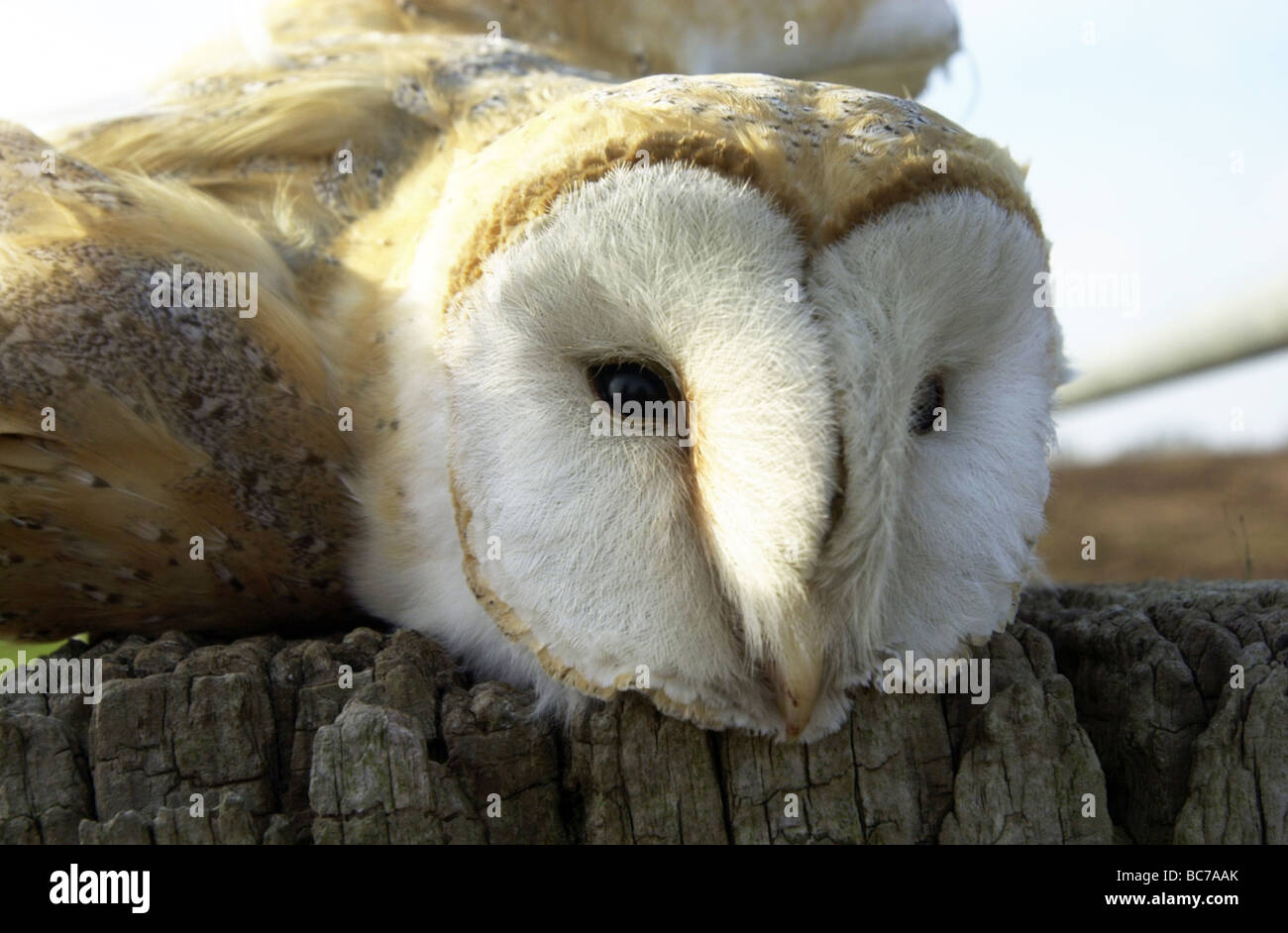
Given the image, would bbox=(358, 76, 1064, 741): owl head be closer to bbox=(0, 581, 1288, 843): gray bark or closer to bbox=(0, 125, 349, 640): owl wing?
bbox=(0, 581, 1288, 843): gray bark

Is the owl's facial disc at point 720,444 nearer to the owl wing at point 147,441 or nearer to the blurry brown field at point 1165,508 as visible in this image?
the owl wing at point 147,441

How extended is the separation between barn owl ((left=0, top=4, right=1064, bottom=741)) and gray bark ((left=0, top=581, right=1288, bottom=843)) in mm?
92

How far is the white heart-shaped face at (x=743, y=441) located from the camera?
5.46 ft

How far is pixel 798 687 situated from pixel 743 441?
37 centimetres

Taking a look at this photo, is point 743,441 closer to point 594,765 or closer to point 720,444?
point 720,444

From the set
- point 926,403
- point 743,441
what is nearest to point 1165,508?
point 926,403

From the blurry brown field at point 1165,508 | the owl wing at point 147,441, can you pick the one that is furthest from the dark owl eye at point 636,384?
the blurry brown field at point 1165,508


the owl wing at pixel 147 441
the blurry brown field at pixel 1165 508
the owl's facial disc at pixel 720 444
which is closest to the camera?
the owl's facial disc at pixel 720 444

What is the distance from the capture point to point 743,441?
5.47ft

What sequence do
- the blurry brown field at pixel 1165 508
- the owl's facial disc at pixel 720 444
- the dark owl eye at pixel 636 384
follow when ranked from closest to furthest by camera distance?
the owl's facial disc at pixel 720 444 → the dark owl eye at pixel 636 384 → the blurry brown field at pixel 1165 508

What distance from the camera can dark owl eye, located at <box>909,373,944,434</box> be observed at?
1866 mm

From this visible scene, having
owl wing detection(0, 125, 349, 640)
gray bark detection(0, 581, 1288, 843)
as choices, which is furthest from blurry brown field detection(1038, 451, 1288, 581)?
owl wing detection(0, 125, 349, 640)

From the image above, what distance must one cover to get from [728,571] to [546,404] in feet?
1.23
